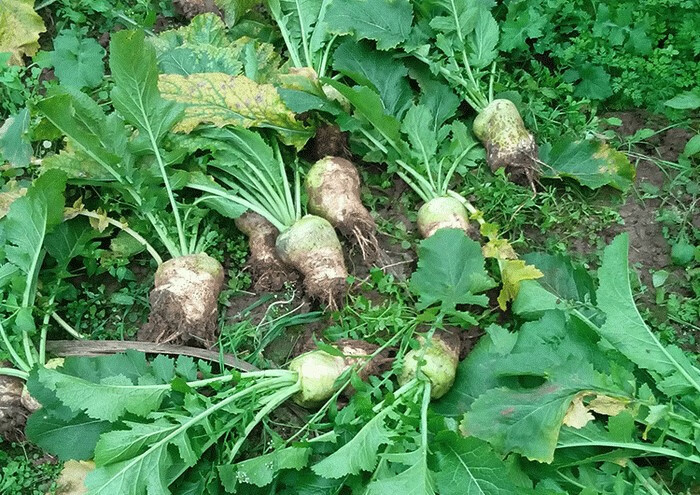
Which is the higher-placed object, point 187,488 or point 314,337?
point 314,337

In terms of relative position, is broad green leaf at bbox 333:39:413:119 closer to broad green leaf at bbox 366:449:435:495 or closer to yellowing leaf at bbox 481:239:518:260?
yellowing leaf at bbox 481:239:518:260

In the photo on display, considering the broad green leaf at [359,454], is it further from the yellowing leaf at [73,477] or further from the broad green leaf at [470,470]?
the yellowing leaf at [73,477]

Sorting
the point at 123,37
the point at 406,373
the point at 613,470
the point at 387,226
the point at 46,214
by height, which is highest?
the point at 123,37

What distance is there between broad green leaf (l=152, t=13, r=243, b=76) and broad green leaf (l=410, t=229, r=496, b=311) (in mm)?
1491

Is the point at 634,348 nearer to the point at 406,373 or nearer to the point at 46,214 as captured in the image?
the point at 406,373

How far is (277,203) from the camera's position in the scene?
3.21 meters

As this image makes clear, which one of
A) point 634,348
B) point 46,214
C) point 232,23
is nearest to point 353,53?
point 232,23

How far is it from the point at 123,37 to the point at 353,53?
1.17m

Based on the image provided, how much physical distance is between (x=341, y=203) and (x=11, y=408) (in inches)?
68.5

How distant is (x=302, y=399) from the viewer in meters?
2.72

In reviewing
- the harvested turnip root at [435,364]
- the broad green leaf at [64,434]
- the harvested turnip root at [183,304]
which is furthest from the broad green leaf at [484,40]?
the broad green leaf at [64,434]

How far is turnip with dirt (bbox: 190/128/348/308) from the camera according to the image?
2.98 m

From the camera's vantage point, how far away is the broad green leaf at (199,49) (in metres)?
3.36

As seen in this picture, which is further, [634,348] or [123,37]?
[123,37]
